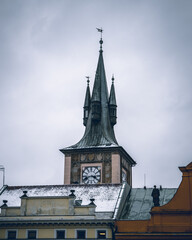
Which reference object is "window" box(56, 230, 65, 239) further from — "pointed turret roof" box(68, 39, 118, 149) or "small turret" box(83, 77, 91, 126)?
"small turret" box(83, 77, 91, 126)

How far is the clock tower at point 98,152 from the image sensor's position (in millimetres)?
79562

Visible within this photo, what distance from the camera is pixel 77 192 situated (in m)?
67.3

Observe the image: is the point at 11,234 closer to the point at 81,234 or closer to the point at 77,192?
the point at 81,234

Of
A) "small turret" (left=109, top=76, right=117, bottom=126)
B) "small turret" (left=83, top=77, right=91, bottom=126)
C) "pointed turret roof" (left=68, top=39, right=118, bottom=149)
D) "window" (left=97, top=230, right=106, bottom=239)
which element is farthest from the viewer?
"small turret" (left=83, top=77, right=91, bottom=126)

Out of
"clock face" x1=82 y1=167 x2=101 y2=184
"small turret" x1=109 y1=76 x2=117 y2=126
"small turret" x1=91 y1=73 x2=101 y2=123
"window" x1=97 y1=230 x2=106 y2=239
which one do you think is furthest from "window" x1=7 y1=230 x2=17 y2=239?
"small turret" x1=109 y1=76 x2=117 y2=126

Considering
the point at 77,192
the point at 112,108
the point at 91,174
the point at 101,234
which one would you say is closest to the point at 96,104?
the point at 112,108

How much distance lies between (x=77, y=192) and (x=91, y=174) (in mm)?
12557

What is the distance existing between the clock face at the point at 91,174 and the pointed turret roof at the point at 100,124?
3669 millimetres

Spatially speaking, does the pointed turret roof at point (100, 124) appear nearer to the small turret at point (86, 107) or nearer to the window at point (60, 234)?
the small turret at point (86, 107)

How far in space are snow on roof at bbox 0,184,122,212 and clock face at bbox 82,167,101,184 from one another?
1033 centimetres

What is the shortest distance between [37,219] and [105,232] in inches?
285

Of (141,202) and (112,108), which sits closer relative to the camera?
(141,202)

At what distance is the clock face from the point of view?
79019 millimetres

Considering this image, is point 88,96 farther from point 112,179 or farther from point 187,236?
point 187,236
